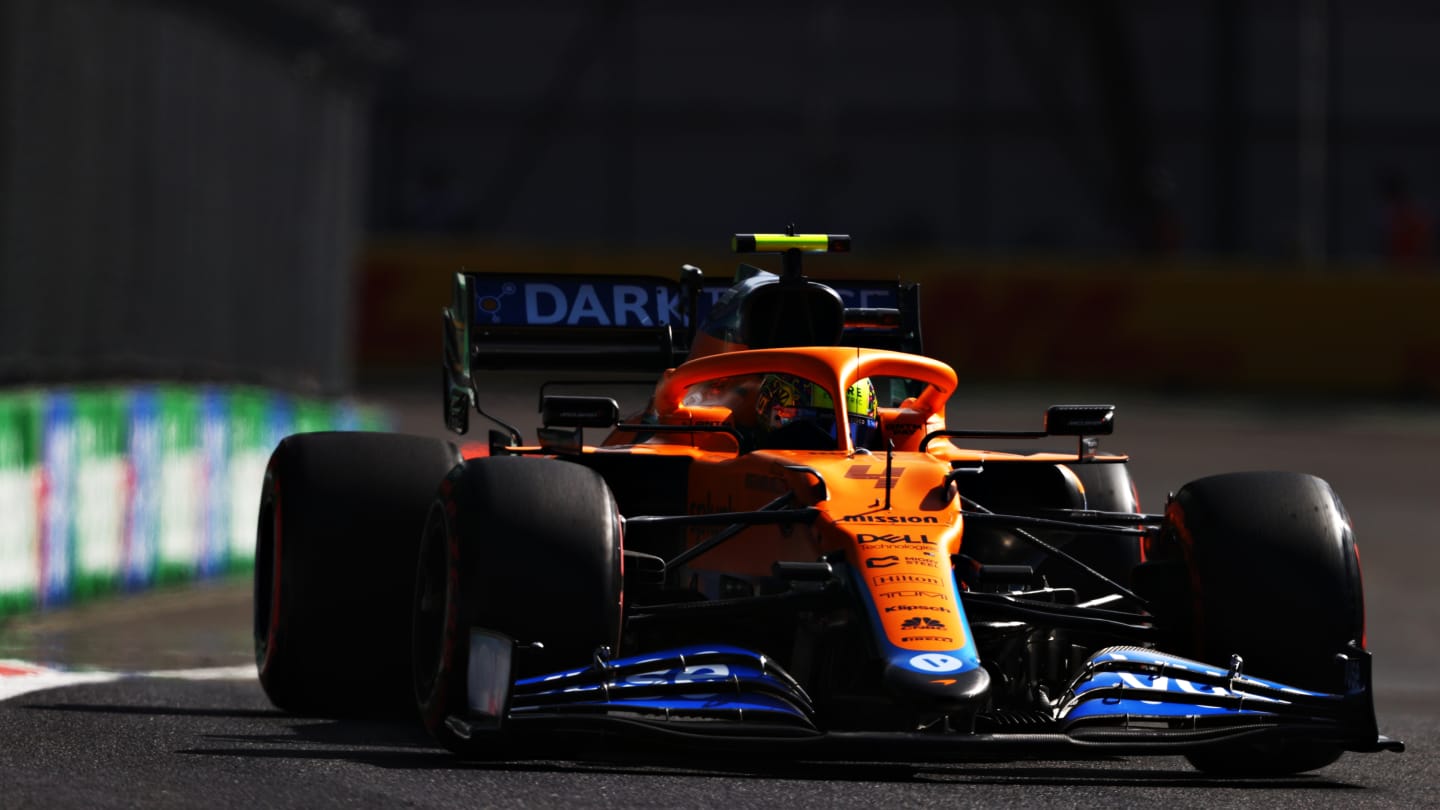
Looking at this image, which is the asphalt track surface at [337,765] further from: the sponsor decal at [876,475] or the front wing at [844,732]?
the sponsor decal at [876,475]

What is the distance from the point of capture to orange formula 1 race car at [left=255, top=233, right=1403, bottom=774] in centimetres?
771

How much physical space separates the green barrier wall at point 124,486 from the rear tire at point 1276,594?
650 cm

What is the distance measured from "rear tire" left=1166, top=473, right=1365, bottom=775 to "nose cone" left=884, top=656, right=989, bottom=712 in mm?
1058

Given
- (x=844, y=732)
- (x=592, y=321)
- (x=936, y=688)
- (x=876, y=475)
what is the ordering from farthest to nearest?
(x=592, y=321) → (x=876, y=475) → (x=844, y=732) → (x=936, y=688)

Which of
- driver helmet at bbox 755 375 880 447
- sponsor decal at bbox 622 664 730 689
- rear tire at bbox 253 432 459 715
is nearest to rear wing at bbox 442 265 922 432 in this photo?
rear tire at bbox 253 432 459 715

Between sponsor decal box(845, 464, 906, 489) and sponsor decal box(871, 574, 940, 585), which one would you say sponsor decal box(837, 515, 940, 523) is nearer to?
sponsor decal box(845, 464, 906, 489)

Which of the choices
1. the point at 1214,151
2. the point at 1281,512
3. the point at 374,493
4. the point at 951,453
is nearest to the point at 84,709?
the point at 374,493

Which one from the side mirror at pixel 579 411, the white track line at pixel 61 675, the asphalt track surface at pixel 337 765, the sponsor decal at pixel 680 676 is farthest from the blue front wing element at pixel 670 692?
the white track line at pixel 61 675

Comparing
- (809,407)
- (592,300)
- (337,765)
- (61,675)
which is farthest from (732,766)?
(592,300)

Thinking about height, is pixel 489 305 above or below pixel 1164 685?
above

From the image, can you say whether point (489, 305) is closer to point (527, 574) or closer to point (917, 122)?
point (527, 574)

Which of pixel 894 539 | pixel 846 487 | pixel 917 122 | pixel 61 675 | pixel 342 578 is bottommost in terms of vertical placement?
pixel 61 675

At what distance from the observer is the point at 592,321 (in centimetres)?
1153

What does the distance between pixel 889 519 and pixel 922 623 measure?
2.01 ft
